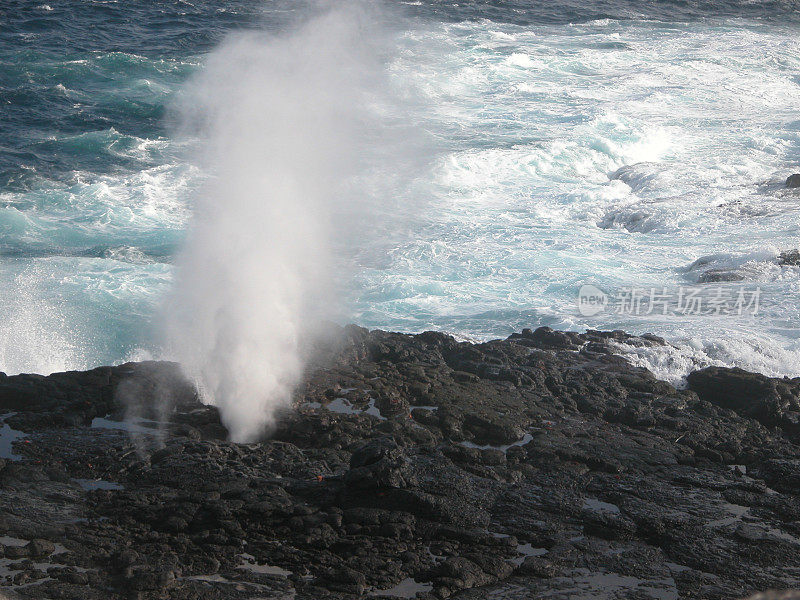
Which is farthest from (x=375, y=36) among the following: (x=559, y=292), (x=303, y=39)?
(x=559, y=292)

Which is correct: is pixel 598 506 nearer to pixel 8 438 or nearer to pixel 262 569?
pixel 262 569

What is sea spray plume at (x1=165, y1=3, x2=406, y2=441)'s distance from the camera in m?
13.2

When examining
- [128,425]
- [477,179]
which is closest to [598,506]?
[128,425]

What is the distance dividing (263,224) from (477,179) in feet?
37.5

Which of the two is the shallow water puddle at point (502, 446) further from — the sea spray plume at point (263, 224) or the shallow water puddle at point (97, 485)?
the shallow water puddle at point (97, 485)

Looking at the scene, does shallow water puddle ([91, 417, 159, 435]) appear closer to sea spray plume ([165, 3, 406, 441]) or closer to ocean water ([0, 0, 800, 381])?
sea spray plume ([165, 3, 406, 441])

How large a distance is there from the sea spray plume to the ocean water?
1.11 metres

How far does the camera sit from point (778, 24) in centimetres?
4522

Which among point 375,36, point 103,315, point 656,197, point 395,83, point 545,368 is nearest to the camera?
point 545,368

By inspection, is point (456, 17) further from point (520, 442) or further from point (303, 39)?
point (520, 442)

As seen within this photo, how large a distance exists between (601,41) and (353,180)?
20593 millimetres

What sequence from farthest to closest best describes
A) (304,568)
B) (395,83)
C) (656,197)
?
(395,83), (656,197), (304,568)

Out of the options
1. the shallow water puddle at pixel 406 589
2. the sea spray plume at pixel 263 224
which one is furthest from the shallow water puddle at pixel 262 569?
the sea spray plume at pixel 263 224

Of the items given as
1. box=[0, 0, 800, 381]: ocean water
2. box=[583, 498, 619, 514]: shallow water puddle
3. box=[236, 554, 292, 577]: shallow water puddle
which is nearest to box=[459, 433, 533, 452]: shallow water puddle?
box=[583, 498, 619, 514]: shallow water puddle
